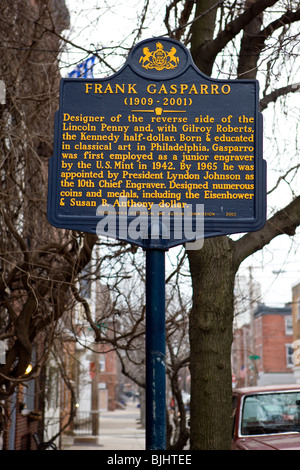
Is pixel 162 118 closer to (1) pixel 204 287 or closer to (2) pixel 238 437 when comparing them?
(1) pixel 204 287

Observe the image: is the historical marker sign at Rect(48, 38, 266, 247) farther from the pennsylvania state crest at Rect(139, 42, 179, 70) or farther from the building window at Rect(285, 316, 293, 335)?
the building window at Rect(285, 316, 293, 335)

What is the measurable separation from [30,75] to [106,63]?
2.64 m

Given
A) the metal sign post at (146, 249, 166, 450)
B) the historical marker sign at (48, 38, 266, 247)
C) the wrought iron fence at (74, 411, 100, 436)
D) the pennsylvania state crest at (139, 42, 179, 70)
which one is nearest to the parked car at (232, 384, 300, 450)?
the metal sign post at (146, 249, 166, 450)

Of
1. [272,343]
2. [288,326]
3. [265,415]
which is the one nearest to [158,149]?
[265,415]

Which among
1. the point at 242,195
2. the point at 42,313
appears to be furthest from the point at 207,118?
the point at 42,313

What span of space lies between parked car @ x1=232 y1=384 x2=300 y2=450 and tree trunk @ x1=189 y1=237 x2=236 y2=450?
1.16m

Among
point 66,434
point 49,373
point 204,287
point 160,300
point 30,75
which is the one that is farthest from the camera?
point 66,434

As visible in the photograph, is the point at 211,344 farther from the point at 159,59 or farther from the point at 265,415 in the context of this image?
the point at 159,59

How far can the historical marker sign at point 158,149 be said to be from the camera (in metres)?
4.75

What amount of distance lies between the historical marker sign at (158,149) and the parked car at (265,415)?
3.90 metres

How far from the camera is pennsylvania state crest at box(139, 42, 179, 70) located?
5078 mm

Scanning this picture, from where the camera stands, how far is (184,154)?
4867mm

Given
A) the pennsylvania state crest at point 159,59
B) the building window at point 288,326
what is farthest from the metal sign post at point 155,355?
the building window at point 288,326

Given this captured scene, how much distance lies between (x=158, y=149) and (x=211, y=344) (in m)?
2.62
